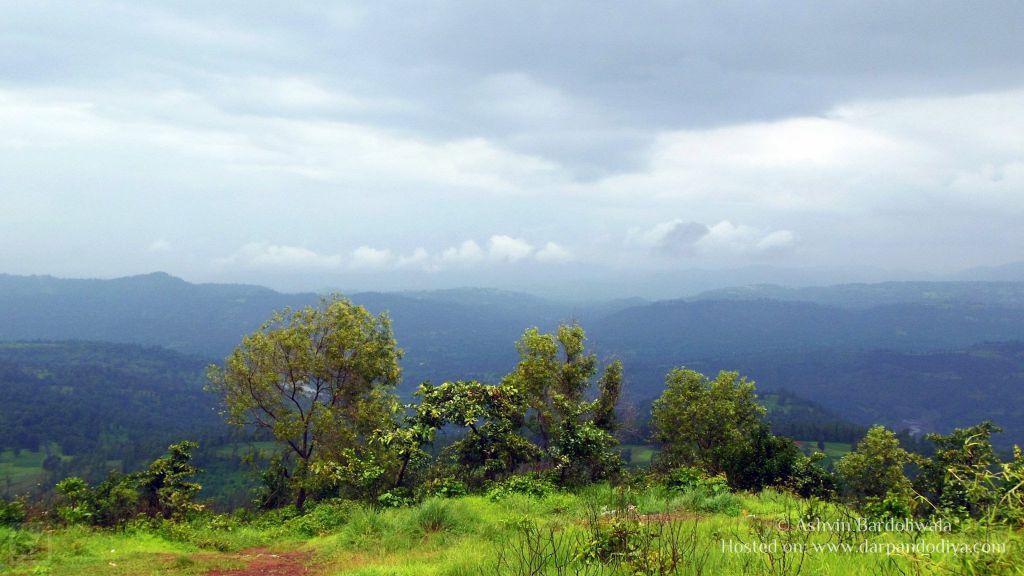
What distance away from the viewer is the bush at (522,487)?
59.4ft

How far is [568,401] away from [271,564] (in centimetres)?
1458

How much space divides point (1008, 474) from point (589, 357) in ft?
73.7

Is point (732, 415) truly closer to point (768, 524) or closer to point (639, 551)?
point (768, 524)

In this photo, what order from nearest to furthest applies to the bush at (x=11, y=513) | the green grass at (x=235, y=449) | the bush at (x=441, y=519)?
the bush at (x=441, y=519) → the bush at (x=11, y=513) → the green grass at (x=235, y=449)

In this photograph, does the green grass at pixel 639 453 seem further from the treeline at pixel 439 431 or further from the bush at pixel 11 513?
the bush at pixel 11 513

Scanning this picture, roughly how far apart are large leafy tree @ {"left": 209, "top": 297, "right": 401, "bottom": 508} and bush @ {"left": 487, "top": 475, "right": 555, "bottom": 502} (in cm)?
761

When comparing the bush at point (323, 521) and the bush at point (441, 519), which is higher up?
the bush at point (441, 519)

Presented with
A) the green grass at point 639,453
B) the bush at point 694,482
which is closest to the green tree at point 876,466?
the bush at point 694,482

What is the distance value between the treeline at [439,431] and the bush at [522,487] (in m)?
0.07

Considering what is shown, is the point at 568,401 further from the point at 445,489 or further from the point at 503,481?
the point at 445,489

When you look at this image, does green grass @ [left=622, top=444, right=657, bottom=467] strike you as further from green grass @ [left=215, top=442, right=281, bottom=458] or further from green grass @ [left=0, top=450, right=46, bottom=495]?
green grass @ [left=0, top=450, right=46, bottom=495]

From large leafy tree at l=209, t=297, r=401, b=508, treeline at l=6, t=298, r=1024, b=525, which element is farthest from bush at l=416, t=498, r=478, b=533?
large leafy tree at l=209, t=297, r=401, b=508

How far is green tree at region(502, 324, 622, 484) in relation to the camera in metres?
21.5

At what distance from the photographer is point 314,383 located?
27250mm
